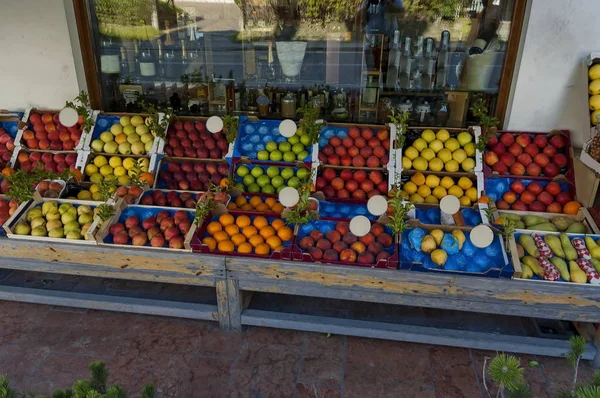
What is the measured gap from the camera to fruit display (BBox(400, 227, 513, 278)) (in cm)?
274

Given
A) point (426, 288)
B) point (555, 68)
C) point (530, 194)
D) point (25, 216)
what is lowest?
point (426, 288)

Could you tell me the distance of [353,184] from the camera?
3453mm

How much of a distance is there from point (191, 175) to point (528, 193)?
283 cm

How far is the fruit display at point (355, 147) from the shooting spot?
356cm

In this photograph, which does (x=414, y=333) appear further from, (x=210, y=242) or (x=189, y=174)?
(x=189, y=174)

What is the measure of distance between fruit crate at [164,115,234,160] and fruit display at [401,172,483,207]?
1.60 metres

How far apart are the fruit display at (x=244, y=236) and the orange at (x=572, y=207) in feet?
7.02

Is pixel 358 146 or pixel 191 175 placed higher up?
pixel 358 146

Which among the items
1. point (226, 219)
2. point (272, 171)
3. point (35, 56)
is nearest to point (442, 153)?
point (272, 171)

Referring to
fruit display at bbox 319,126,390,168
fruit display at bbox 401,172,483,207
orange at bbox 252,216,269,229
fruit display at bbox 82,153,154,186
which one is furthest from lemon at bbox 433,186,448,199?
fruit display at bbox 82,153,154,186

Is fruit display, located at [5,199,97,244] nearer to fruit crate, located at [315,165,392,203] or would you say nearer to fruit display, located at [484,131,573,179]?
fruit crate, located at [315,165,392,203]

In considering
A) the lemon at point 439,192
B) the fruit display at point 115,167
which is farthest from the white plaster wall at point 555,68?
the fruit display at point 115,167

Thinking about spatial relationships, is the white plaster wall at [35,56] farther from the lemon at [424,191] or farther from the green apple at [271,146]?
the lemon at [424,191]

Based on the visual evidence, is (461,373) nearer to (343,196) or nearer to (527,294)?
(527,294)
